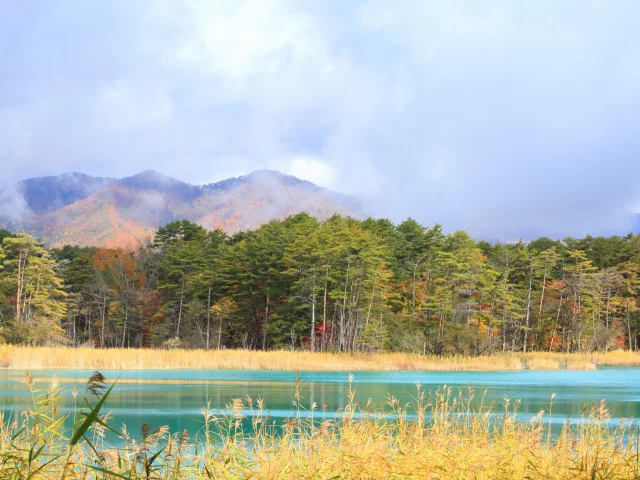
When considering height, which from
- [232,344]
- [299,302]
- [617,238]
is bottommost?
[232,344]

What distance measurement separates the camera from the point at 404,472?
486 centimetres

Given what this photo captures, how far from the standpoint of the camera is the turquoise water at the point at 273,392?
15.9 meters

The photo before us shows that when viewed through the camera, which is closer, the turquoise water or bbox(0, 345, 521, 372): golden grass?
the turquoise water

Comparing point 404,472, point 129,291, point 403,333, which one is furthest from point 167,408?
point 129,291

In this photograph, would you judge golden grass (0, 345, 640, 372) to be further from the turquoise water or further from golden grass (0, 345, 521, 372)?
the turquoise water

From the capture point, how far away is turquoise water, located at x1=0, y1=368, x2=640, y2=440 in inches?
625

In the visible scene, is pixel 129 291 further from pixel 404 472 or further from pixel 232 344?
pixel 404 472

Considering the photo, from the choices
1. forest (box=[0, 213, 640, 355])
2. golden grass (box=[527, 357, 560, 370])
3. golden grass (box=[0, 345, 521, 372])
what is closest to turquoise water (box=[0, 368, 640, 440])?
golden grass (box=[0, 345, 521, 372])

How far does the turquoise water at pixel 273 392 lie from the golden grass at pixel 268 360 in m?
0.46

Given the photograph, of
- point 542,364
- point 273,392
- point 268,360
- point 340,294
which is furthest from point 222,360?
point 542,364

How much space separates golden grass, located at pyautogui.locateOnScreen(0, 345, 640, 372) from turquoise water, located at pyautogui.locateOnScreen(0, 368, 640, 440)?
463 millimetres

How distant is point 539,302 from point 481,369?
22.1m

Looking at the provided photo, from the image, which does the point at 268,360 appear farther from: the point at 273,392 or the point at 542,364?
the point at 542,364

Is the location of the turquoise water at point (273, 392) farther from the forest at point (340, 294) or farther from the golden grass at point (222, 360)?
the forest at point (340, 294)
